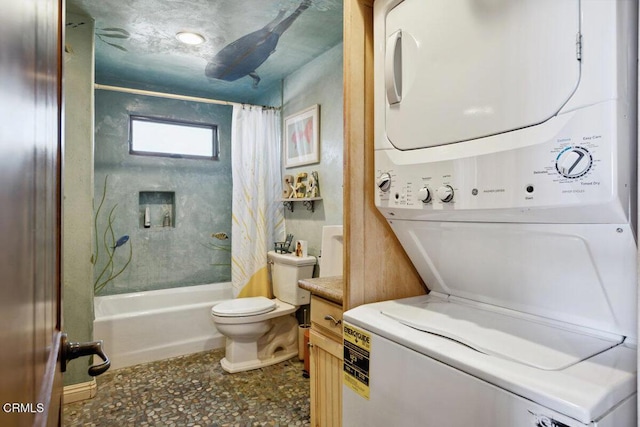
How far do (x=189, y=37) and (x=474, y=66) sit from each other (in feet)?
7.44

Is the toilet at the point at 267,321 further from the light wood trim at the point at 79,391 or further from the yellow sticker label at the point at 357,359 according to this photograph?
the yellow sticker label at the point at 357,359

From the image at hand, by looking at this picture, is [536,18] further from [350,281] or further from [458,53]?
[350,281]

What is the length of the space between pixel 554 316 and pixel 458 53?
0.77 metres

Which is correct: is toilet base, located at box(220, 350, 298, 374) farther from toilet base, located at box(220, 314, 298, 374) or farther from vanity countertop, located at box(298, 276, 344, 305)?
vanity countertop, located at box(298, 276, 344, 305)

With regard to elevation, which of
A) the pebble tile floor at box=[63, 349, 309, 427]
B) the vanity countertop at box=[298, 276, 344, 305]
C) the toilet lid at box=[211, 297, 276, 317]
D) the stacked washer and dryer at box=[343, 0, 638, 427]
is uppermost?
the stacked washer and dryer at box=[343, 0, 638, 427]

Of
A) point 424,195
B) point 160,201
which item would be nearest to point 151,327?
point 160,201

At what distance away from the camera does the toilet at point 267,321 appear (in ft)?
8.54

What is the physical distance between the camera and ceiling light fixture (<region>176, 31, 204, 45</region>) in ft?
8.09

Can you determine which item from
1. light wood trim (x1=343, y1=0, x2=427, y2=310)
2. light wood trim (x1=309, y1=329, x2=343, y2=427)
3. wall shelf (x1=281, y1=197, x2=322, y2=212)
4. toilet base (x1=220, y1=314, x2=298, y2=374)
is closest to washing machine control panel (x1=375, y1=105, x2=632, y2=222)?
light wood trim (x1=343, y1=0, x2=427, y2=310)

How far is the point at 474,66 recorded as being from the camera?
0.92m

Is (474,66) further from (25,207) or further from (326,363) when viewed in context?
(326,363)

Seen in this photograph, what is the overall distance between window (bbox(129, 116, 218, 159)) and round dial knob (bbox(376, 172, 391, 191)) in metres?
2.99

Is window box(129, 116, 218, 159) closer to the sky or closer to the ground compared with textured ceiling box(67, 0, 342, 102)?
closer to the ground

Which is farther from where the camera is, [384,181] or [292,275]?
[292,275]
